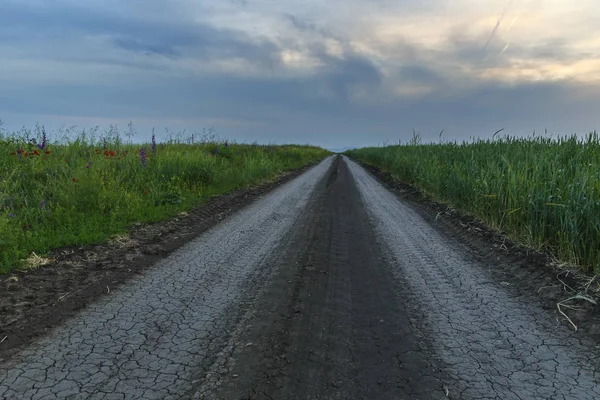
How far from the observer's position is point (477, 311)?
123 inches

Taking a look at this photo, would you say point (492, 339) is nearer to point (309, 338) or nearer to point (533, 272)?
point (309, 338)

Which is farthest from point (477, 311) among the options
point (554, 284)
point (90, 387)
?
point (90, 387)

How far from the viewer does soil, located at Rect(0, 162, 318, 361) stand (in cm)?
279

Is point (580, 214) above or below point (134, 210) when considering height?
above

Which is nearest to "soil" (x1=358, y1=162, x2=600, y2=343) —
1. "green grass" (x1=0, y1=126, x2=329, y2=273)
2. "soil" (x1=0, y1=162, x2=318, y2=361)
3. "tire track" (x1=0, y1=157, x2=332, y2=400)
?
"tire track" (x1=0, y1=157, x2=332, y2=400)

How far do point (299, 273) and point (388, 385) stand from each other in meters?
1.93

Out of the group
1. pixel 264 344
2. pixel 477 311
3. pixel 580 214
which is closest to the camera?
pixel 264 344

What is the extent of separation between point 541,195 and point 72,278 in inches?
225

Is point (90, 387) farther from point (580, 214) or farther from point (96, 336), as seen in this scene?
point (580, 214)

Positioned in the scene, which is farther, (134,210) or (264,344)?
(134,210)

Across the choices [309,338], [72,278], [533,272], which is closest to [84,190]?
[72,278]

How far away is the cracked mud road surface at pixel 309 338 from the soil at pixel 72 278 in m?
0.19

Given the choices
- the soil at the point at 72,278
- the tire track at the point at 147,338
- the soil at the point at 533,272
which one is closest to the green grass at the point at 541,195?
the soil at the point at 533,272

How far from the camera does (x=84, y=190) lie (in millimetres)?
6500
